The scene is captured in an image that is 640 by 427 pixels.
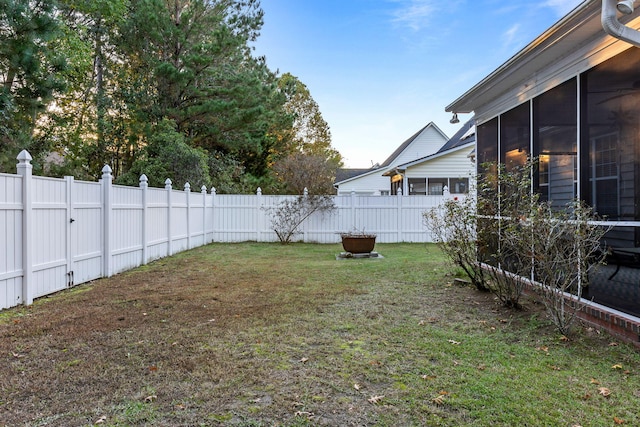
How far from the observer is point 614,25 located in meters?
3.21

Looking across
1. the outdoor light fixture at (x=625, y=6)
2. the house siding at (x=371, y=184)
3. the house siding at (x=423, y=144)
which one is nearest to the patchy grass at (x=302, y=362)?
the outdoor light fixture at (x=625, y=6)

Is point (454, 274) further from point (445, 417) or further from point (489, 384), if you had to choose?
point (445, 417)

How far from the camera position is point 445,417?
2295mm

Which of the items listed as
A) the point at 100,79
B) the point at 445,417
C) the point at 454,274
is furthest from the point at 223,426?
the point at 100,79

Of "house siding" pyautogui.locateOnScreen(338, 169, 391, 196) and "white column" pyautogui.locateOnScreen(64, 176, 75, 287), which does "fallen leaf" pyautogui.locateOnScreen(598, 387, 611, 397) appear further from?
"house siding" pyautogui.locateOnScreen(338, 169, 391, 196)

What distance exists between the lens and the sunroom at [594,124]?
139 inches

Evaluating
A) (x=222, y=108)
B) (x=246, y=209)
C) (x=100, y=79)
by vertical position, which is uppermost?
(x=100, y=79)

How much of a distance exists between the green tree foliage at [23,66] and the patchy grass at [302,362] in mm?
5475

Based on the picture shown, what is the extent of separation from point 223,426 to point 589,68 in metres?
4.59

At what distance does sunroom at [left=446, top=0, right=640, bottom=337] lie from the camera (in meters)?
3.53

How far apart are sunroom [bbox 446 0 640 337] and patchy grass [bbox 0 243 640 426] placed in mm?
850

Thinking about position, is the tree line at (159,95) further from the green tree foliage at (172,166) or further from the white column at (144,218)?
the white column at (144,218)

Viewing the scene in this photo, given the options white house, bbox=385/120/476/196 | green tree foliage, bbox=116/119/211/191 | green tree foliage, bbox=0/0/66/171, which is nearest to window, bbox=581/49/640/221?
green tree foliage, bbox=0/0/66/171

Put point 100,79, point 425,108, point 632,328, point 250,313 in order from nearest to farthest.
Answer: point 632,328, point 250,313, point 100,79, point 425,108
